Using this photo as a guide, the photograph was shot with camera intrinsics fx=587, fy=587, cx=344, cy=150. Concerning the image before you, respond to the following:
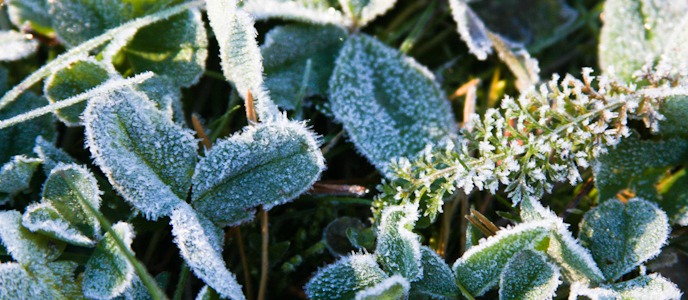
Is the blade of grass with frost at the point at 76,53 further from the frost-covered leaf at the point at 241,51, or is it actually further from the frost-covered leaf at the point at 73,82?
the frost-covered leaf at the point at 241,51

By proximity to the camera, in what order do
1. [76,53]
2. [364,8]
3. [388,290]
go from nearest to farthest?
[388,290], [76,53], [364,8]

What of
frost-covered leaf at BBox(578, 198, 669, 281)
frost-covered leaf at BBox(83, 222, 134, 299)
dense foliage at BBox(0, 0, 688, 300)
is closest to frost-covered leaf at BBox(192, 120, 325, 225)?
dense foliage at BBox(0, 0, 688, 300)

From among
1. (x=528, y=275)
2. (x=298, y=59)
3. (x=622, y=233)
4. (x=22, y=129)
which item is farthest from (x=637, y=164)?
(x=22, y=129)

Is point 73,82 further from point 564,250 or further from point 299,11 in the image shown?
point 564,250

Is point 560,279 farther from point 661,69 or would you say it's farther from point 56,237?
point 56,237

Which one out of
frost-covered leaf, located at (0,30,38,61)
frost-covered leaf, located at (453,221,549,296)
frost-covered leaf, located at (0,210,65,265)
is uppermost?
frost-covered leaf, located at (0,30,38,61)

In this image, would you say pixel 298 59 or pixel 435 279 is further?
pixel 298 59

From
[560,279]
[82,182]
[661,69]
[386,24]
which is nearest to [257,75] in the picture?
[82,182]

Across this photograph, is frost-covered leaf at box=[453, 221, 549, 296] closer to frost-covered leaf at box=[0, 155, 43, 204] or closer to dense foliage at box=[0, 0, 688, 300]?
dense foliage at box=[0, 0, 688, 300]
